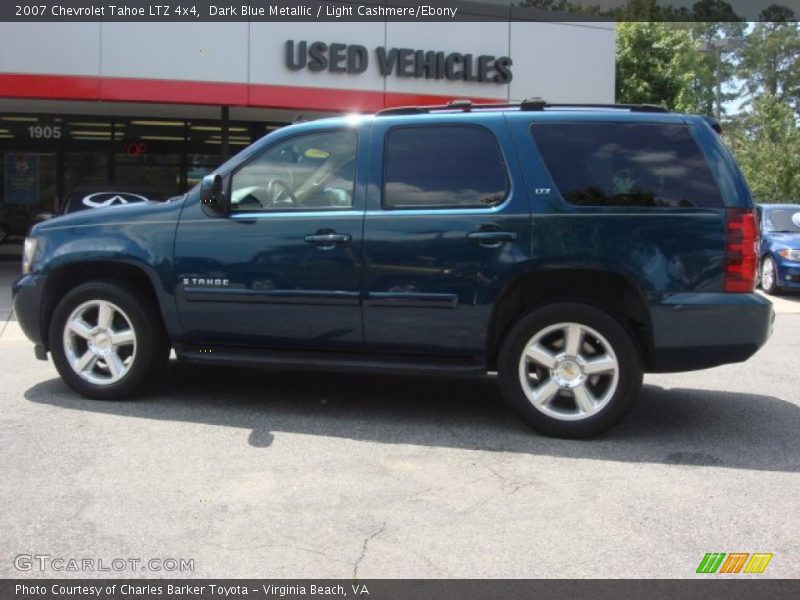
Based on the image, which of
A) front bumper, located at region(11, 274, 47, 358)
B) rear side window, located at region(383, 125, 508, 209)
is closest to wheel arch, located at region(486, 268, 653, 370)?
rear side window, located at region(383, 125, 508, 209)

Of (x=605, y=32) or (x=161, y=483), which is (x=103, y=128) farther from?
(x=161, y=483)

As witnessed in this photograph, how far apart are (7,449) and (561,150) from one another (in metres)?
3.75

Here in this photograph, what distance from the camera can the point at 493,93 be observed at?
17.0 metres

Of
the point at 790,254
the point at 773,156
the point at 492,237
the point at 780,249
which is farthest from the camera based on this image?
the point at 773,156

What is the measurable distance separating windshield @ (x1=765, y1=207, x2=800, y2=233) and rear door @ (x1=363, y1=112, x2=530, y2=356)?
11.3m

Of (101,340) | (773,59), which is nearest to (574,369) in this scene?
(101,340)

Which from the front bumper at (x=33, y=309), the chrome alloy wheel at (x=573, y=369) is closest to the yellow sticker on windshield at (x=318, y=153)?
the chrome alloy wheel at (x=573, y=369)

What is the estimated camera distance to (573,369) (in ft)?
16.8

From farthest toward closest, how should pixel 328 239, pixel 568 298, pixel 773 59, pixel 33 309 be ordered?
pixel 773 59
pixel 33 309
pixel 328 239
pixel 568 298

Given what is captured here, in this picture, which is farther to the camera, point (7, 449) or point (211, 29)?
point (211, 29)

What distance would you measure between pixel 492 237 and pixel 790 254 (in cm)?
1028

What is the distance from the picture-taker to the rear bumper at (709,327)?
Answer: 4.92 meters

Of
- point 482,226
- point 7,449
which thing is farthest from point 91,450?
point 482,226
